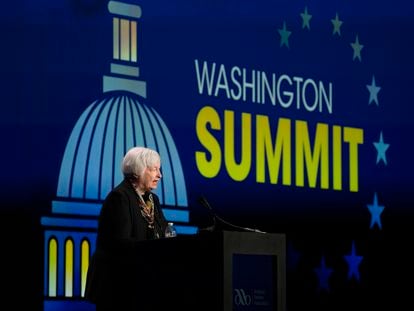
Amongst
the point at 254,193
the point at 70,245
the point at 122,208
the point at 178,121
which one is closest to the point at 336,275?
the point at 254,193

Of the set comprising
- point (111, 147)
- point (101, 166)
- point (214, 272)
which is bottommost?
point (214, 272)

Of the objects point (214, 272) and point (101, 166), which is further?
point (101, 166)

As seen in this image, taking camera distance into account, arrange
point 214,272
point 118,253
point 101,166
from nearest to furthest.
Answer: point 214,272 < point 118,253 < point 101,166

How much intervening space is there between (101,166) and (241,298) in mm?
1757

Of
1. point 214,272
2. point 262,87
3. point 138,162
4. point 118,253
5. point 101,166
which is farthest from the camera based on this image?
point 262,87

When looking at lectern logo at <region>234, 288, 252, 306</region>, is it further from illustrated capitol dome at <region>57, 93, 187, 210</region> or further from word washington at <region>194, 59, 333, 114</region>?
word washington at <region>194, 59, 333, 114</region>

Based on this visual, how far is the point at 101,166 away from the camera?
19.7 feet

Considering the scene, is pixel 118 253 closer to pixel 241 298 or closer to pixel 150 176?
pixel 150 176

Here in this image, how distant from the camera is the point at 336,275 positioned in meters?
7.23

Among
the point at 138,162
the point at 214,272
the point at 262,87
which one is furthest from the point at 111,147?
the point at 214,272

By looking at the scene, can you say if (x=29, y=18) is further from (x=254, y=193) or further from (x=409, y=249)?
(x=409, y=249)

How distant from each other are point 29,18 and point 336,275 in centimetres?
275

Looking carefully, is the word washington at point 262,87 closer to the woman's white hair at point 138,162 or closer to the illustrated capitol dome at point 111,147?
the illustrated capitol dome at point 111,147

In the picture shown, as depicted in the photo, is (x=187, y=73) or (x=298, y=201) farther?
(x=298, y=201)
